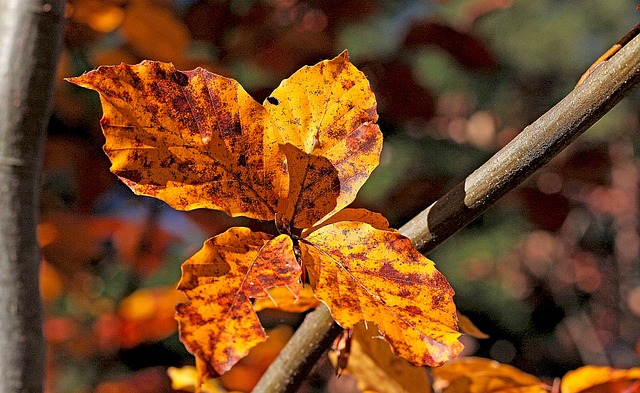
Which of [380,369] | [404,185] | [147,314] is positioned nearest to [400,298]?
[380,369]

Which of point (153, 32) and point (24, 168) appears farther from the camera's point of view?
point (153, 32)

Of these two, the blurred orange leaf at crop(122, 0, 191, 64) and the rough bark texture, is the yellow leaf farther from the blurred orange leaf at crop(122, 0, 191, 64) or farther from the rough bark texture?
the blurred orange leaf at crop(122, 0, 191, 64)

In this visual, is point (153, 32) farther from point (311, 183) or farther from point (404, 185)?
point (311, 183)

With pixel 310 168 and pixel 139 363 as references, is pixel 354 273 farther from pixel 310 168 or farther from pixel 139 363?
pixel 139 363

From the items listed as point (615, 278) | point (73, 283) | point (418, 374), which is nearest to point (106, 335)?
point (73, 283)

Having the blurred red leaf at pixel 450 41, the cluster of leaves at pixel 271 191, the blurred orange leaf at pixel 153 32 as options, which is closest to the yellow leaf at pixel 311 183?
the cluster of leaves at pixel 271 191

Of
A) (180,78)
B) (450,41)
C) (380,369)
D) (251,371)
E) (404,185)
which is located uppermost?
(180,78)

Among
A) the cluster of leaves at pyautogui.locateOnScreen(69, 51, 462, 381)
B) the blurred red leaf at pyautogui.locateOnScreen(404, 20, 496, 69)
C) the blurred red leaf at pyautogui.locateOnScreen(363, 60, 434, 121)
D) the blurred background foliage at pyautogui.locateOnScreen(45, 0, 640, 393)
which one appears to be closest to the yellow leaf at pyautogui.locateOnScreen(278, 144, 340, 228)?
the cluster of leaves at pyautogui.locateOnScreen(69, 51, 462, 381)
